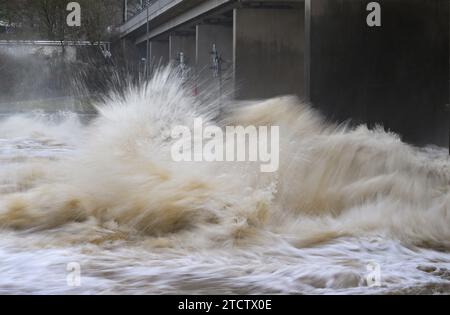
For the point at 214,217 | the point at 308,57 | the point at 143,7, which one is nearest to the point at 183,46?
the point at 143,7

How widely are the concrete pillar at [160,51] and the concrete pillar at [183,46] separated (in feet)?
1.11

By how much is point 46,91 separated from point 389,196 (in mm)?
27254

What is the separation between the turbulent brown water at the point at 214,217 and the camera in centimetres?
676

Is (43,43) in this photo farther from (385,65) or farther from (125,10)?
(385,65)

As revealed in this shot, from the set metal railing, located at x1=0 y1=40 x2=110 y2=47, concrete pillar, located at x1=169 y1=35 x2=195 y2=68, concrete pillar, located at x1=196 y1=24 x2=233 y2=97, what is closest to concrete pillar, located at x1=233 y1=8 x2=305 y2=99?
concrete pillar, located at x1=196 y1=24 x2=233 y2=97

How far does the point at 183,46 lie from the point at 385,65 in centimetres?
2415

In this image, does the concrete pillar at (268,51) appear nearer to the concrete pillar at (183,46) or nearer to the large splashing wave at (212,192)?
the concrete pillar at (183,46)

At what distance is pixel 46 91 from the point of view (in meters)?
34.8

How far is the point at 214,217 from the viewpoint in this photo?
8242mm

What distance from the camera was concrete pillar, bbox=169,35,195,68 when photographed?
4019 cm

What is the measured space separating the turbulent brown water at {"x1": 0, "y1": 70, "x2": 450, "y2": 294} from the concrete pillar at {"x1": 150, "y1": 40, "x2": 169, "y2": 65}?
88.5 feet

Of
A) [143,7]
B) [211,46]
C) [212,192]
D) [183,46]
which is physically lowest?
[212,192]

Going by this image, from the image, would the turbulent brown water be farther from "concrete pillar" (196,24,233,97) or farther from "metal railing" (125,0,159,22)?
"metal railing" (125,0,159,22)
